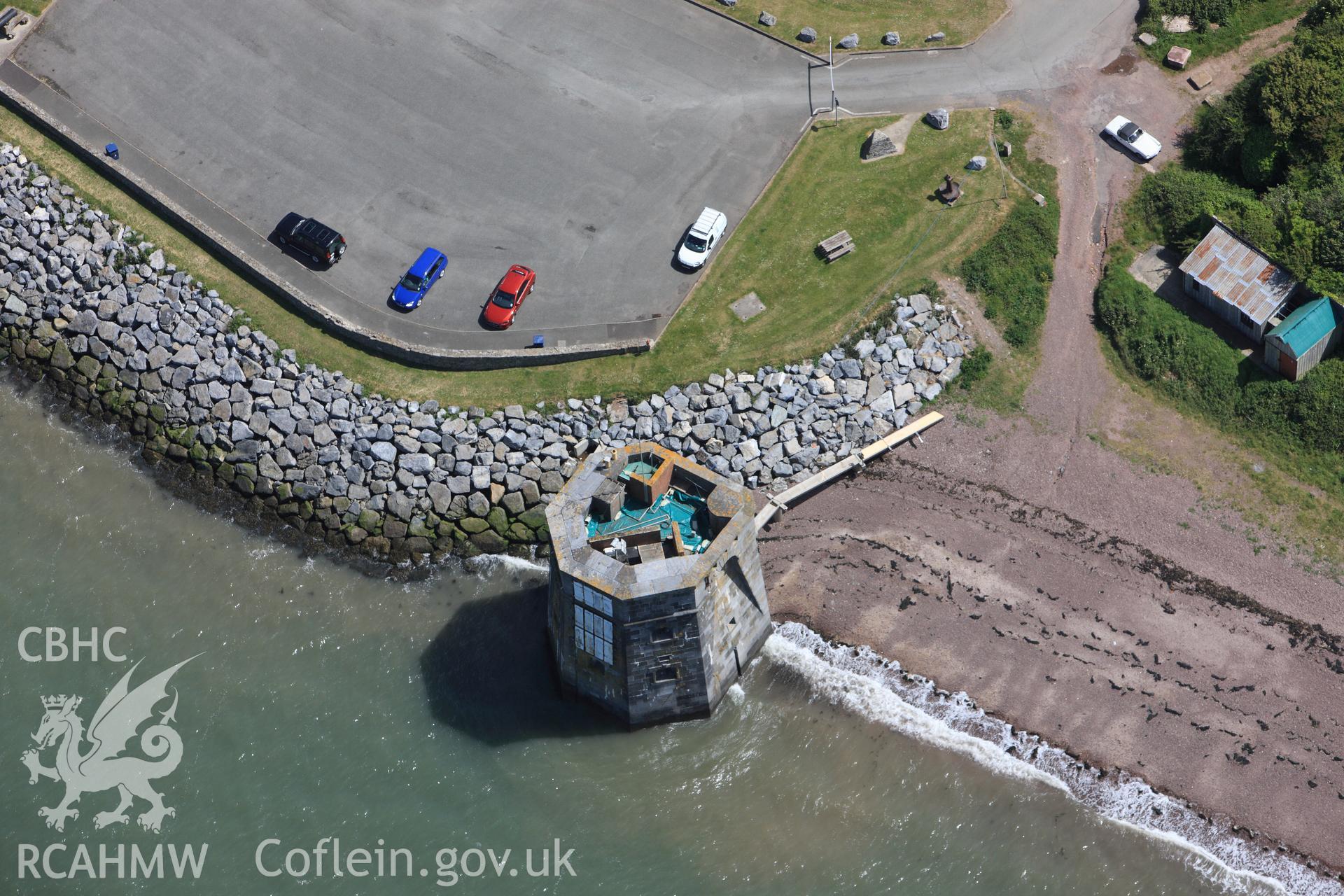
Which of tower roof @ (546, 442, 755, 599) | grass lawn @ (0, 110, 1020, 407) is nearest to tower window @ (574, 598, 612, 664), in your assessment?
tower roof @ (546, 442, 755, 599)

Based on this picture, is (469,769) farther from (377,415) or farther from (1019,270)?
(1019,270)

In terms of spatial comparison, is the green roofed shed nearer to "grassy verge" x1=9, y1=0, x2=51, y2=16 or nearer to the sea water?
the sea water

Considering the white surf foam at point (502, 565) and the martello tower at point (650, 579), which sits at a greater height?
the martello tower at point (650, 579)

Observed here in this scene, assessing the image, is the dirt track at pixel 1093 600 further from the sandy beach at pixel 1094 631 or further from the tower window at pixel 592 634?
the tower window at pixel 592 634

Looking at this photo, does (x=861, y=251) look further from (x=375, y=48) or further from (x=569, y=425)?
(x=375, y=48)

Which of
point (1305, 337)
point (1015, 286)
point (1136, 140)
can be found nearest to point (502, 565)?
point (1015, 286)

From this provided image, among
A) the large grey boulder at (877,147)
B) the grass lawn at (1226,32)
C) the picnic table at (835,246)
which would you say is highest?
the grass lawn at (1226,32)

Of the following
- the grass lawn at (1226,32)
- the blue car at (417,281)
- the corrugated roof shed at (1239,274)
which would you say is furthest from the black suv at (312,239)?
the grass lawn at (1226,32)
